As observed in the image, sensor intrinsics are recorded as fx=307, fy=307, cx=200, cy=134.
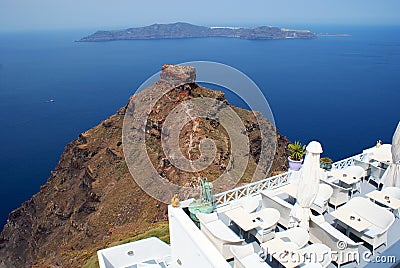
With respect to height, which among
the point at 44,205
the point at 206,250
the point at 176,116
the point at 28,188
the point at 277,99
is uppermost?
the point at 206,250

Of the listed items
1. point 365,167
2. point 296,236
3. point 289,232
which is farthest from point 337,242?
point 365,167

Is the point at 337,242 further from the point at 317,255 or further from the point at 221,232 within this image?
the point at 221,232

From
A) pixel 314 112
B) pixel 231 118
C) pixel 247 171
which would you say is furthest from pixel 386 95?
A: pixel 247 171

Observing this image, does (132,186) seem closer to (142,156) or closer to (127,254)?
(142,156)

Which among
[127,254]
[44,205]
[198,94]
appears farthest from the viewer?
[44,205]

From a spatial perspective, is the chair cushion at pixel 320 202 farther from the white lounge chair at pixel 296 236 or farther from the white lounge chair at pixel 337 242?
the white lounge chair at pixel 296 236

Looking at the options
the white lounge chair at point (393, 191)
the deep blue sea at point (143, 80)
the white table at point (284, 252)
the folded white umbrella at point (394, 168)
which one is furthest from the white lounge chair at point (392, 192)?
the deep blue sea at point (143, 80)

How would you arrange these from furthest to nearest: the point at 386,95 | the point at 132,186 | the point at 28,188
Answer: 1. the point at 386,95
2. the point at 28,188
3. the point at 132,186
